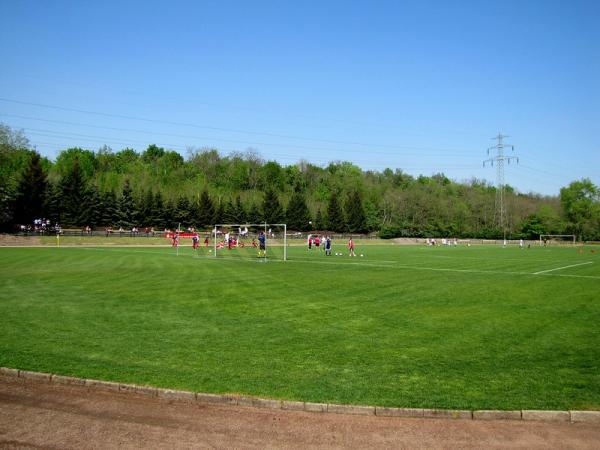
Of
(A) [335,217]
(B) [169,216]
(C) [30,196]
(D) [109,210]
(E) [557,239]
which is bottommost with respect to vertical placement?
(E) [557,239]

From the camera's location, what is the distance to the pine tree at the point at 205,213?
95.9m

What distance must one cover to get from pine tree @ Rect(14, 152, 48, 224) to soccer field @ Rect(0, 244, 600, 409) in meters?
61.5

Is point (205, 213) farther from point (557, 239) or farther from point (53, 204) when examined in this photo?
point (557, 239)

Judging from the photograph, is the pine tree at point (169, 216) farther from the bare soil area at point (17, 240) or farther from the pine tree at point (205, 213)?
the bare soil area at point (17, 240)

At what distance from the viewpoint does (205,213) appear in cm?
9631

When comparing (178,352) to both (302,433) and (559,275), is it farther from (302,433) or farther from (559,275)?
(559,275)

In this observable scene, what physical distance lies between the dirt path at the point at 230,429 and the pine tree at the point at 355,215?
10933 centimetres

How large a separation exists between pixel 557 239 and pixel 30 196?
337 feet

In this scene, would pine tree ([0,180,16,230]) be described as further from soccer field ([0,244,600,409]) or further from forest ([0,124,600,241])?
soccer field ([0,244,600,409])

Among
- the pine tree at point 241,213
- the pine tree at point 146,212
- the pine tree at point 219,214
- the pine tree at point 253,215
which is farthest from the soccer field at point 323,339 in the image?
the pine tree at point 253,215

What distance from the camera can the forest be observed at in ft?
262

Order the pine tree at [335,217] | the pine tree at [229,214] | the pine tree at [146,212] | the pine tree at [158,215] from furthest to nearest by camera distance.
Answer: the pine tree at [335,217] → the pine tree at [229,214] → the pine tree at [158,215] → the pine tree at [146,212]

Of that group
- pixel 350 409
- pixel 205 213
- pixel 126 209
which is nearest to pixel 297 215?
pixel 205 213

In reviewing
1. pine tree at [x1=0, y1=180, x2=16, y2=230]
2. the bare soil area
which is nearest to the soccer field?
the bare soil area
